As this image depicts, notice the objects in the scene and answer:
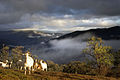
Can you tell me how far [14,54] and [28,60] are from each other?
68.9m

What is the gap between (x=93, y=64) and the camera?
46.9 m

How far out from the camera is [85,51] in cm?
4462

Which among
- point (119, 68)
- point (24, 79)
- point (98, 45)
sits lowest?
point (119, 68)

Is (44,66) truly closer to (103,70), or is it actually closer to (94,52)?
(94,52)

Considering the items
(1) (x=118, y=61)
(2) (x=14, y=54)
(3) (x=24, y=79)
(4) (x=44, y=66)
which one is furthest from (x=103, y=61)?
(2) (x=14, y=54)

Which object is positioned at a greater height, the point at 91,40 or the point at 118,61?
the point at 91,40

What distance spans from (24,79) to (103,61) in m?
30.3

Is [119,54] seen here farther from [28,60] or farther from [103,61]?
[28,60]

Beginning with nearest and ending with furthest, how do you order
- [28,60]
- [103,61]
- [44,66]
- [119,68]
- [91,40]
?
[28,60] → [44,66] → [103,61] → [91,40] → [119,68]

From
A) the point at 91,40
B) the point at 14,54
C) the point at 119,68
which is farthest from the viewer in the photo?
the point at 14,54

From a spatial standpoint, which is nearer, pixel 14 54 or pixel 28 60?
pixel 28 60

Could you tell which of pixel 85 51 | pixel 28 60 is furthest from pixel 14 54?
pixel 28 60

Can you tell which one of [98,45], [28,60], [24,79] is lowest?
[24,79]

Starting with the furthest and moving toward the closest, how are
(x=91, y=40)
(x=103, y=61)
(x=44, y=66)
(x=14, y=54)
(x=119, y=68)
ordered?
(x=14, y=54) → (x=119, y=68) → (x=91, y=40) → (x=103, y=61) → (x=44, y=66)
